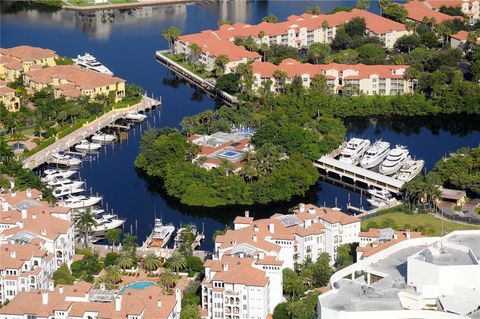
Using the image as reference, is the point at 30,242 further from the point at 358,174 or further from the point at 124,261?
the point at 358,174

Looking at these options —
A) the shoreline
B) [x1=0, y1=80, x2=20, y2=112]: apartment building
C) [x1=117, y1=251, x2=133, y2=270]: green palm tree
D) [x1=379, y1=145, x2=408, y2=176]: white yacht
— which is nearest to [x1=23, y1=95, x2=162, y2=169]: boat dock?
[x1=0, y1=80, x2=20, y2=112]: apartment building

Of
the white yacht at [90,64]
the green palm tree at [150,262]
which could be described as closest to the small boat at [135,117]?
the white yacht at [90,64]

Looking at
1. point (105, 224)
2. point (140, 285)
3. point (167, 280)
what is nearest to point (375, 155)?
point (105, 224)

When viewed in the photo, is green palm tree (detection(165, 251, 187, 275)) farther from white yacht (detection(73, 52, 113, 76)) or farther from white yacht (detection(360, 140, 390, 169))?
white yacht (detection(73, 52, 113, 76))

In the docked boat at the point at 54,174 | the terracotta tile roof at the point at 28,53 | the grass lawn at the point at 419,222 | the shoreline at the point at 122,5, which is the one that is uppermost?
the grass lawn at the point at 419,222

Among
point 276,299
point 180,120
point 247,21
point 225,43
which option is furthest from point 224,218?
point 247,21

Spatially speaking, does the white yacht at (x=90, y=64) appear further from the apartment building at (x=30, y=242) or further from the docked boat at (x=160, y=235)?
the apartment building at (x=30, y=242)
